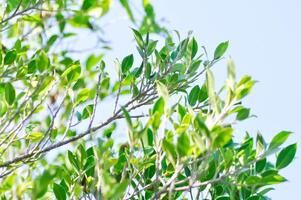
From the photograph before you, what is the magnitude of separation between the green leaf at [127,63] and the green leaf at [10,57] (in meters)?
0.56

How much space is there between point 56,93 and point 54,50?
0.71 ft

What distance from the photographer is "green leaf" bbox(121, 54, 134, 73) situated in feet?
9.23

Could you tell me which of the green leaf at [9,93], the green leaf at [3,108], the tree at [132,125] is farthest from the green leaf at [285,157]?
the green leaf at [3,108]

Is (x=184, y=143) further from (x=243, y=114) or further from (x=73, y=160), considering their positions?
(x=73, y=160)

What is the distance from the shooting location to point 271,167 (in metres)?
2.35

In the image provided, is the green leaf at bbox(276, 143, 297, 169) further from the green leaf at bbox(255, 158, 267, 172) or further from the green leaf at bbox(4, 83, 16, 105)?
the green leaf at bbox(4, 83, 16, 105)

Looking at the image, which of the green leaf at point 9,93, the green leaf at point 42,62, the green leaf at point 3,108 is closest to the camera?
the green leaf at point 42,62

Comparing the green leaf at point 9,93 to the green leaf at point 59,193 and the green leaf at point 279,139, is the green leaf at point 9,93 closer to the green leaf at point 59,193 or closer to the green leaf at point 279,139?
the green leaf at point 59,193

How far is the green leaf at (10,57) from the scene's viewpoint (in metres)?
2.49

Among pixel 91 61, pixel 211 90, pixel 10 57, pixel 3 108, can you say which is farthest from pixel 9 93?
pixel 211 90

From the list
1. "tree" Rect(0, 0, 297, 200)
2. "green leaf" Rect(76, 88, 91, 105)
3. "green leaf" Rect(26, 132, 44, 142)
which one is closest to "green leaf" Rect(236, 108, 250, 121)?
"tree" Rect(0, 0, 297, 200)

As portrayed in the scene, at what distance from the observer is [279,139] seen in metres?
1.99

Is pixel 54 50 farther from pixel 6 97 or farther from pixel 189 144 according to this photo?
pixel 189 144

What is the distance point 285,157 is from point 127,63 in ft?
3.18
